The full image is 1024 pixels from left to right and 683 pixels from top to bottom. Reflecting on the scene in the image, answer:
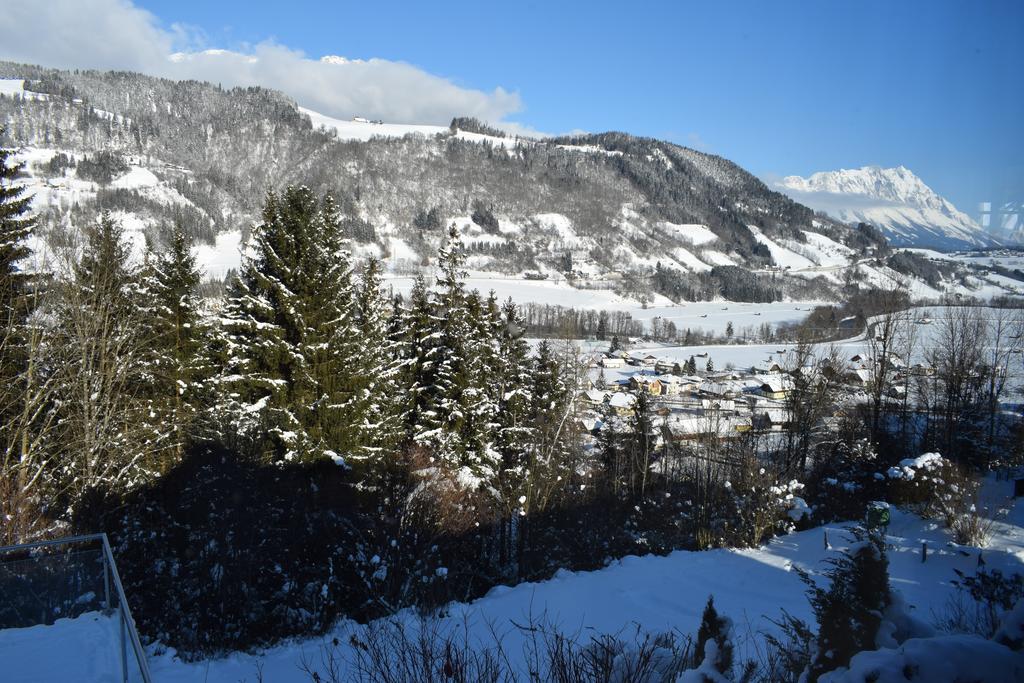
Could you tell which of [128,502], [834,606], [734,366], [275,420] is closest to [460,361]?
[275,420]

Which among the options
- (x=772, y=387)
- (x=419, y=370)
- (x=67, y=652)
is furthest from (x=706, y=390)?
(x=67, y=652)

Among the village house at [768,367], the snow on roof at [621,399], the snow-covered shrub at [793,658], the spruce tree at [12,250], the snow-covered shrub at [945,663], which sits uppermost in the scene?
the spruce tree at [12,250]

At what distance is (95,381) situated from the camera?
44.1ft

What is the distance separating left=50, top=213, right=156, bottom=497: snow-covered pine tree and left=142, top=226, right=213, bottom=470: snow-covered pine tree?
229 cm

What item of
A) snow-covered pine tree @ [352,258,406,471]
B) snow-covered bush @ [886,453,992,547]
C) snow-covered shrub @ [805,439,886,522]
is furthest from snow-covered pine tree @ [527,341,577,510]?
snow-covered bush @ [886,453,992,547]

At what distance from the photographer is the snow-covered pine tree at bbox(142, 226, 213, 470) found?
1773cm

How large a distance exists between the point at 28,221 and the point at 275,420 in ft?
25.4

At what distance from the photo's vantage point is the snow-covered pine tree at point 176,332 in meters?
17.7

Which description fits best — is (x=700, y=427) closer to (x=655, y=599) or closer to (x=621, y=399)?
(x=621, y=399)

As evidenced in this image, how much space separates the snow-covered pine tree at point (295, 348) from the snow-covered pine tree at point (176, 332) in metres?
2.70

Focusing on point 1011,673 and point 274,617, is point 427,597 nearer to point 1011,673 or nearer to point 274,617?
point 274,617

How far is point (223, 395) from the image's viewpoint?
16.9 meters

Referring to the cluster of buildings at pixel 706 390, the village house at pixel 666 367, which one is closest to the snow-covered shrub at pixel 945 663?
the cluster of buildings at pixel 706 390

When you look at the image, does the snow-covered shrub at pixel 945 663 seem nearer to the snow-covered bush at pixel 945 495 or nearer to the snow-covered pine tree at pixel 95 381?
the snow-covered bush at pixel 945 495
